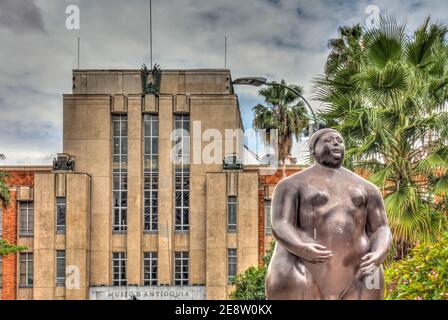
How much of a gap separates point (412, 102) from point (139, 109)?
966 inches

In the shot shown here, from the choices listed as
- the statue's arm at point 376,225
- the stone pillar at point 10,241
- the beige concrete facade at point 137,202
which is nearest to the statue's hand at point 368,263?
the statue's arm at point 376,225

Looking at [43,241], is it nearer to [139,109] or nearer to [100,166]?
[100,166]

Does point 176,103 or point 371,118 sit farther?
point 176,103

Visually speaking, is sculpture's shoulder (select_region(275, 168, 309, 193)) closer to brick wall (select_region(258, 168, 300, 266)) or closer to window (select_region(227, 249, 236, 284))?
window (select_region(227, 249, 236, 284))

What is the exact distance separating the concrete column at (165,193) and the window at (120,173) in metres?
1.91

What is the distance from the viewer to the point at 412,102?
1389 centimetres

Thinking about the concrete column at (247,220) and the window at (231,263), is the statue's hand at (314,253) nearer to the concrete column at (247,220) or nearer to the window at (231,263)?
the concrete column at (247,220)

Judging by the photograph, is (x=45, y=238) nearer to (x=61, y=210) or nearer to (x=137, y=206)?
(x=61, y=210)

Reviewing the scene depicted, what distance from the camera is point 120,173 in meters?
37.1

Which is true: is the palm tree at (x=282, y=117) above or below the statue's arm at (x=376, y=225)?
above

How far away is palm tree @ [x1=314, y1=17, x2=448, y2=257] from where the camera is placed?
1339 cm

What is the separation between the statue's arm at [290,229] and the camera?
498cm

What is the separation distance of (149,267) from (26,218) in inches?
263
